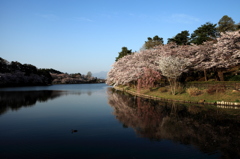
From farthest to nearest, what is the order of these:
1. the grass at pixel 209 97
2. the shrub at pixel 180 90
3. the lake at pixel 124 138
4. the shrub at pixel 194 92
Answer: the shrub at pixel 180 90 < the shrub at pixel 194 92 < the grass at pixel 209 97 < the lake at pixel 124 138

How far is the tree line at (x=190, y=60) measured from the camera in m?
35.1

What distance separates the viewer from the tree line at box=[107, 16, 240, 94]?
35.1 m

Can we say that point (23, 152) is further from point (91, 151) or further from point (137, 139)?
point (137, 139)

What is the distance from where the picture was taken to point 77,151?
1088cm

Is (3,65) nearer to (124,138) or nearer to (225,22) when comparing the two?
(225,22)

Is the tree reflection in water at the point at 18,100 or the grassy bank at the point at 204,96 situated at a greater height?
the grassy bank at the point at 204,96

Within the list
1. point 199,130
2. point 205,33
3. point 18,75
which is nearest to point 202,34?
point 205,33

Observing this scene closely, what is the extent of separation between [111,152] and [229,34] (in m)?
36.2

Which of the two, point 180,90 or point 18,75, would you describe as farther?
point 18,75

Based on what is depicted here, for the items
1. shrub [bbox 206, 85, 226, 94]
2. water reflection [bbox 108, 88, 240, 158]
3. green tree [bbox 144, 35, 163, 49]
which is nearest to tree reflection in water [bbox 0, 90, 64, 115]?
water reflection [bbox 108, 88, 240, 158]

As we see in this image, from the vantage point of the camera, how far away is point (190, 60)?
40.2m

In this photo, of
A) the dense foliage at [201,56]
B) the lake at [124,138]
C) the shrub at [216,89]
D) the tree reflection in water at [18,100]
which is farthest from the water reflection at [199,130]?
the tree reflection in water at [18,100]

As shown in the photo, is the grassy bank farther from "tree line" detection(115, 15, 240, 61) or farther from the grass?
"tree line" detection(115, 15, 240, 61)

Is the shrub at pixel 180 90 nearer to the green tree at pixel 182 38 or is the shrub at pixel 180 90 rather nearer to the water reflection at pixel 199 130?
the water reflection at pixel 199 130
